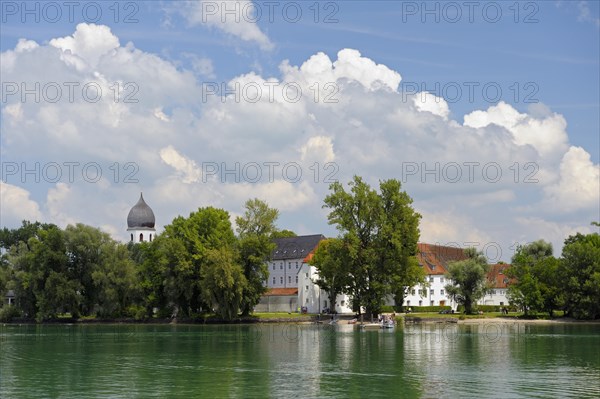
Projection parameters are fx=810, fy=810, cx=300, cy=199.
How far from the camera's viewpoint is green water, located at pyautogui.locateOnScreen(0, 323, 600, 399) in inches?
1379

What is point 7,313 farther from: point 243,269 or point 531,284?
point 531,284

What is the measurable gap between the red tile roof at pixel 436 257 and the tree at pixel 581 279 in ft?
108

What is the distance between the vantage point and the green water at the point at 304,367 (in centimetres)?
3503

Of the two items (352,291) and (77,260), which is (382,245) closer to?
(352,291)

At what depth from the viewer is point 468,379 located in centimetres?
3856

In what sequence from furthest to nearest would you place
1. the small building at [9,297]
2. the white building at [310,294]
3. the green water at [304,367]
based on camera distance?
the white building at [310,294] → the small building at [9,297] → the green water at [304,367]

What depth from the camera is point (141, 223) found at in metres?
184

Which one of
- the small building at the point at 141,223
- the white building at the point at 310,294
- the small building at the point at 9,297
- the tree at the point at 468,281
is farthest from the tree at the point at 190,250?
the small building at the point at 141,223

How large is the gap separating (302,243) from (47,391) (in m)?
102

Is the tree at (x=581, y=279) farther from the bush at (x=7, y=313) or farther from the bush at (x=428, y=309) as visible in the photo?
the bush at (x=7, y=313)

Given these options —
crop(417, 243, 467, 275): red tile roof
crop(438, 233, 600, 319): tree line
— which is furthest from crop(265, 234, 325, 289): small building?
crop(438, 233, 600, 319): tree line

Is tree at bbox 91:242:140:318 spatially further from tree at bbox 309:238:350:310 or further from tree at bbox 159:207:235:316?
tree at bbox 309:238:350:310

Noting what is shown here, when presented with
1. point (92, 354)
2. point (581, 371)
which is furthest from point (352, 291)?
point (581, 371)

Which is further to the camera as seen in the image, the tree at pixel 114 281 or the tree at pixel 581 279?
the tree at pixel 114 281
